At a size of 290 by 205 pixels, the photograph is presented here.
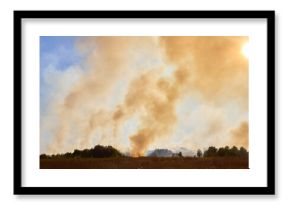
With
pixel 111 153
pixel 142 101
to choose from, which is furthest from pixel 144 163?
pixel 142 101

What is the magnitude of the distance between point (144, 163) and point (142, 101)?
0.27 meters

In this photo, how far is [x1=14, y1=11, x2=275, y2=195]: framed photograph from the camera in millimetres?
1739

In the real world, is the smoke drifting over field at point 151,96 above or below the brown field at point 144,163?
above

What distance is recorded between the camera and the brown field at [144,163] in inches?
68.6

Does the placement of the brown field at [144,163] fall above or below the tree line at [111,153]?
below

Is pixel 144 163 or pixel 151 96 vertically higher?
pixel 151 96

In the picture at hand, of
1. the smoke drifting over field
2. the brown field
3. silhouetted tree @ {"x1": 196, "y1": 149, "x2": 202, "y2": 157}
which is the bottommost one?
the brown field

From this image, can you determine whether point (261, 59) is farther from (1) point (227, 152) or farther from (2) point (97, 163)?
(2) point (97, 163)

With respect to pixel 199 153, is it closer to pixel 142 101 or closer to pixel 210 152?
pixel 210 152

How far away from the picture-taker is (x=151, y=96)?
5.76 ft

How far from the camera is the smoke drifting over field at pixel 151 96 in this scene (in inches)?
68.7

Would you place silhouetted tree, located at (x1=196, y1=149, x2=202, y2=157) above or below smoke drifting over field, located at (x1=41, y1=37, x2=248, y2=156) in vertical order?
below

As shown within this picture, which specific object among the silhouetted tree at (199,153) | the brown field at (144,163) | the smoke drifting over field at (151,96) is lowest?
the brown field at (144,163)
